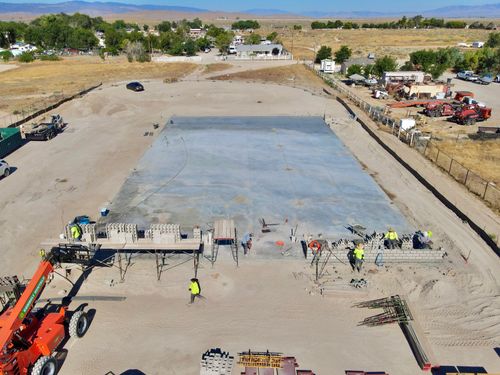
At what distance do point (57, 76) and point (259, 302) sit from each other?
230ft

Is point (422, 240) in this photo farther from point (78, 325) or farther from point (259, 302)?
point (78, 325)

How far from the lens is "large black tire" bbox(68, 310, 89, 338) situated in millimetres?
14164

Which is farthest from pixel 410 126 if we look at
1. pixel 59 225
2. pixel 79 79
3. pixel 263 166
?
pixel 79 79

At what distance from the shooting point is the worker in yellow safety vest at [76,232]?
18.2 meters

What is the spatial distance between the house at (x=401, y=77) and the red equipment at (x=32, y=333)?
56.6 m

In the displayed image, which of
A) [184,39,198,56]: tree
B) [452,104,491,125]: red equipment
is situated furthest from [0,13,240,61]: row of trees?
[452,104,491,125]: red equipment

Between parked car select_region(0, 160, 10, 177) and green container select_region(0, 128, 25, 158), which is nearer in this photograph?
parked car select_region(0, 160, 10, 177)

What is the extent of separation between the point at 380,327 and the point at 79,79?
67.7m

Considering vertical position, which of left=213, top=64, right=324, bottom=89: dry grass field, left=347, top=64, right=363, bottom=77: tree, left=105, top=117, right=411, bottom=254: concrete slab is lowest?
left=213, top=64, right=324, bottom=89: dry grass field

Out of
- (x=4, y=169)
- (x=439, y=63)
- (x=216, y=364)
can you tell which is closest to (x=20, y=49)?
(x=4, y=169)

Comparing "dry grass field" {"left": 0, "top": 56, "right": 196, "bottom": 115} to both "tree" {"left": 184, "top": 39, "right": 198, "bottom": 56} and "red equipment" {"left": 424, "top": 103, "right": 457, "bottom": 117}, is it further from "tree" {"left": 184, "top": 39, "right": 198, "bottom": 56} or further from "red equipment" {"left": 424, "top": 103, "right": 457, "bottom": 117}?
"red equipment" {"left": 424, "top": 103, "right": 457, "bottom": 117}

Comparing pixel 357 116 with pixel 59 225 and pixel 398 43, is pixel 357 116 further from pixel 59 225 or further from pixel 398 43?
pixel 398 43

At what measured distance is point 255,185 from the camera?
26938 millimetres

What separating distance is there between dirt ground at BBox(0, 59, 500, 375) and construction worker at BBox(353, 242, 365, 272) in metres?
0.52
